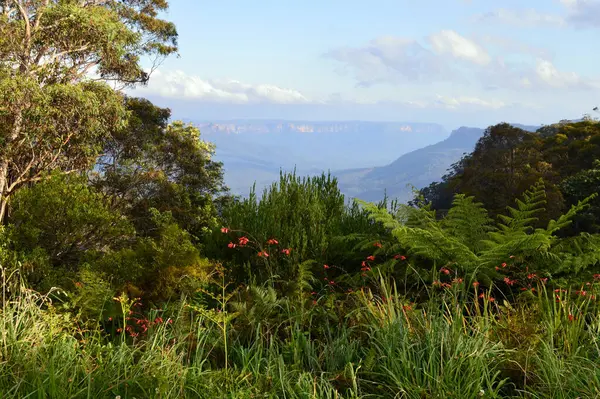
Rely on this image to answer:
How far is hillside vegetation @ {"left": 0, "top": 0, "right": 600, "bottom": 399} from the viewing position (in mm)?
2234

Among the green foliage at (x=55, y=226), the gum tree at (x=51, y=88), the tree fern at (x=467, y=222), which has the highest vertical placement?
the gum tree at (x=51, y=88)

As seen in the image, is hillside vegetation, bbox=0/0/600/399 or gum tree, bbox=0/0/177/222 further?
gum tree, bbox=0/0/177/222

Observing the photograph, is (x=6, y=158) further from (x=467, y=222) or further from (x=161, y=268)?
(x=467, y=222)

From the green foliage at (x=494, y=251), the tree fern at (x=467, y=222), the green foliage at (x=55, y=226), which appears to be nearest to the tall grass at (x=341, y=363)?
the green foliage at (x=494, y=251)

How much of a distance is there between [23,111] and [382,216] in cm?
714

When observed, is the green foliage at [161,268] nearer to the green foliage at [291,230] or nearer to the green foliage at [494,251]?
the green foliage at [291,230]

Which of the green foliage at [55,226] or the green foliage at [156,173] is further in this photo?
the green foliage at [156,173]

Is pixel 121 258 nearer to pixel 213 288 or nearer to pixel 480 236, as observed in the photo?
pixel 213 288

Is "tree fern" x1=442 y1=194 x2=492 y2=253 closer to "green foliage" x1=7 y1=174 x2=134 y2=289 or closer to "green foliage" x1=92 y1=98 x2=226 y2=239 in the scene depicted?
"green foliage" x1=7 y1=174 x2=134 y2=289

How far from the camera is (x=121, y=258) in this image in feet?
14.4

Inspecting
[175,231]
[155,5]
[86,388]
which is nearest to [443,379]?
[86,388]

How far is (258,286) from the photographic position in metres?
3.67

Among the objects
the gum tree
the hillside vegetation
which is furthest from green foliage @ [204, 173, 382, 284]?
the gum tree

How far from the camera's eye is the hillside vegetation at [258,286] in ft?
7.33
